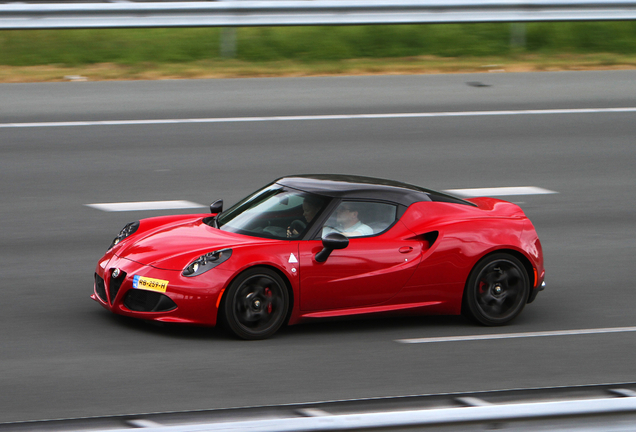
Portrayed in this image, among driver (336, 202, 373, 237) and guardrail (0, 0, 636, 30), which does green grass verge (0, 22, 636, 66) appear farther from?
driver (336, 202, 373, 237)

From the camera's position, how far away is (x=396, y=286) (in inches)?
306

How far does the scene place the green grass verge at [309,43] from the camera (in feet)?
59.3

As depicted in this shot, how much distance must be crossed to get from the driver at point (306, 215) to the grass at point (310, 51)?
10034 mm

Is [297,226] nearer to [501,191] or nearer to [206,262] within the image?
[206,262]

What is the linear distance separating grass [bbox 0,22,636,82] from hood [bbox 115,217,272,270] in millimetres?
9755

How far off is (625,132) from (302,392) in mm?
10731

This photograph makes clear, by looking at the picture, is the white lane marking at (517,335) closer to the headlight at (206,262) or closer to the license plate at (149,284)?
the headlight at (206,262)

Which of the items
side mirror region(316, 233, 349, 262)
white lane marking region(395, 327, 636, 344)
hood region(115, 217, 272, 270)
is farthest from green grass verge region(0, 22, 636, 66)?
white lane marking region(395, 327, 636, 344)

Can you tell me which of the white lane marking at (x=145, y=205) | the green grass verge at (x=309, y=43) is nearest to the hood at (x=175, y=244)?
the white lane marking at (x=145, y=205)

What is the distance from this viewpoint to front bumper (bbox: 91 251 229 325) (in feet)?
23.5

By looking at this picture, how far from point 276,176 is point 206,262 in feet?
18.1

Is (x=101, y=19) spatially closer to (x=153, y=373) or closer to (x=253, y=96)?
(x=253, y=96)

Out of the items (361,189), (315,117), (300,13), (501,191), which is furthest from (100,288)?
(300,13)

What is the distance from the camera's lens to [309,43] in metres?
19.0
